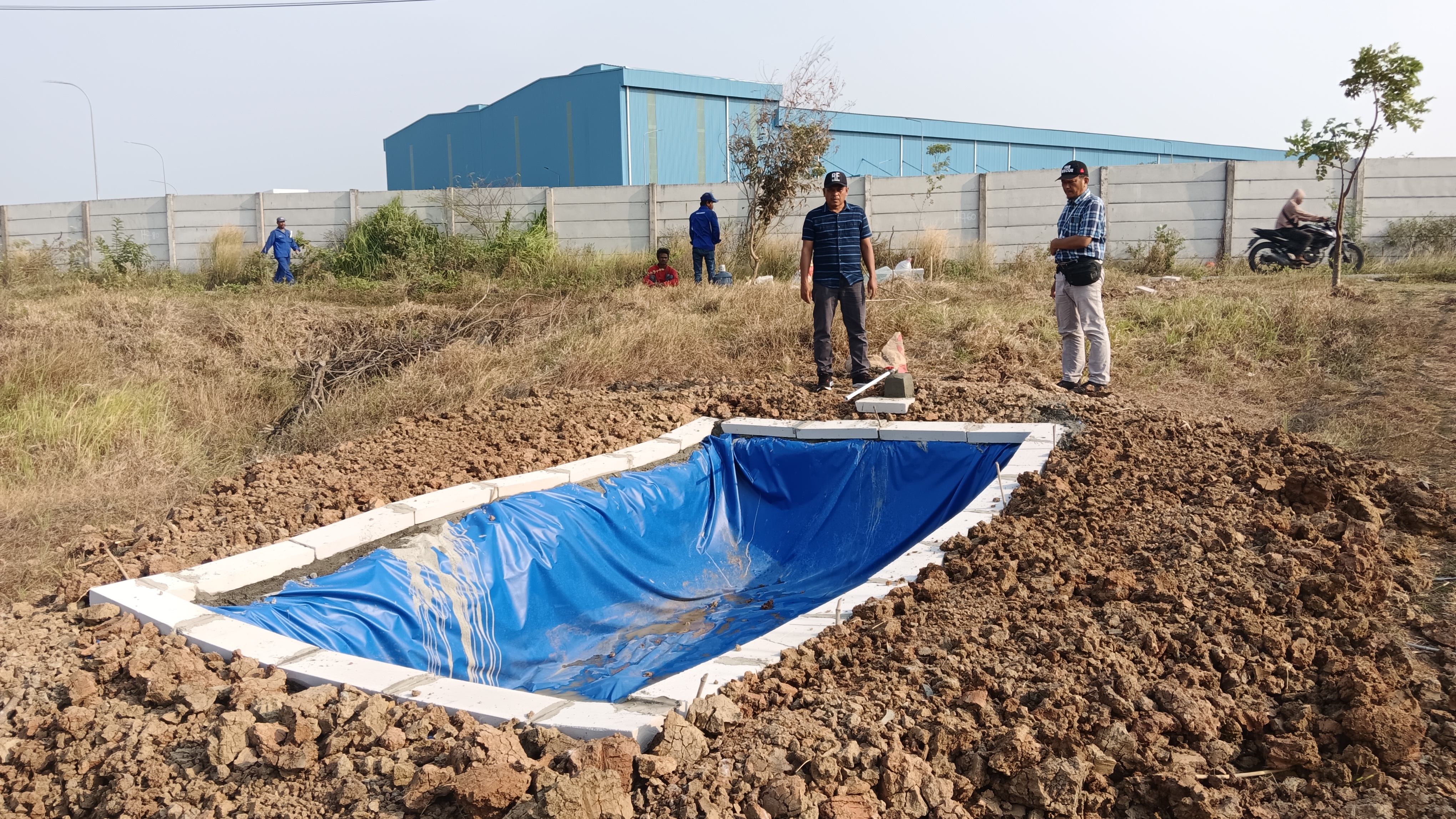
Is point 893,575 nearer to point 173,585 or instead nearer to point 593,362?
point 173,585

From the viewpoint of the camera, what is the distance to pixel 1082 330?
5855 mm

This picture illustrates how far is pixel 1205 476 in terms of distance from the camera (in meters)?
4.04

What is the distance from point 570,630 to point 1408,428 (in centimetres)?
443

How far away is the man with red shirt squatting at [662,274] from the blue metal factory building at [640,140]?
5779 millimetres

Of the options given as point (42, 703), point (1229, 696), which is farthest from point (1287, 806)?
point (42, 703)

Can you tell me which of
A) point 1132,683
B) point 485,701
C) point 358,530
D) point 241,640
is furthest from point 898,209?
point 485,701

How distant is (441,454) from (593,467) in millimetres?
859

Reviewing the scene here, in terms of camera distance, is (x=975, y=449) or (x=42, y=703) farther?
(x=975, y=449)

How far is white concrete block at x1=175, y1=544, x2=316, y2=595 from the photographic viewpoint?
3.34 meters

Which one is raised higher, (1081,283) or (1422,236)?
(1422,236)

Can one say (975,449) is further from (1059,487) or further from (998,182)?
(998,182)

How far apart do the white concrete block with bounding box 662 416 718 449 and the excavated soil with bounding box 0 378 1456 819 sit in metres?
2.18

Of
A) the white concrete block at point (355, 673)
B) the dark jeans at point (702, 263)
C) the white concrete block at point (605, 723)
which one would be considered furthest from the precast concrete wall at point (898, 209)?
the white concrete block at point (605, 723)

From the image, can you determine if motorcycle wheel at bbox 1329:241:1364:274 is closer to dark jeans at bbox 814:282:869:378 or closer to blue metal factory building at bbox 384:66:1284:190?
blue metal factory building at bbox 384:66:1284:190
